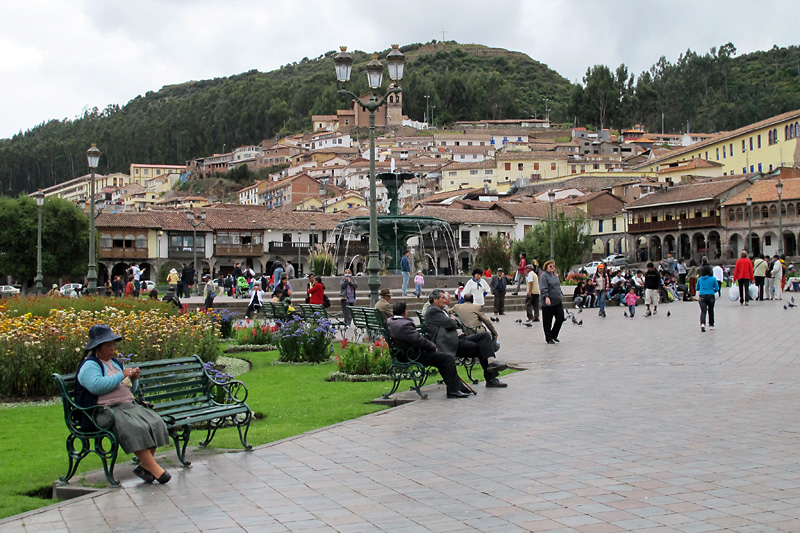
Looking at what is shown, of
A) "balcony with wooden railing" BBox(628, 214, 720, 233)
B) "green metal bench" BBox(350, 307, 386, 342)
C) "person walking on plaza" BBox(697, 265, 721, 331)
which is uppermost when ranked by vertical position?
"balcony with wooden railing" BBox(628, 214, 720, 233)

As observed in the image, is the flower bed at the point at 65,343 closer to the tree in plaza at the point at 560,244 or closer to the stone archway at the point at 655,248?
the tree in plaza at the point at 560,244

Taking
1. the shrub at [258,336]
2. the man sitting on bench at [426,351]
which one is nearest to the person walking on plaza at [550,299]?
the shrub at [258,336]

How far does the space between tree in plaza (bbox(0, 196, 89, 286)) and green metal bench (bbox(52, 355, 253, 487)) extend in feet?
172

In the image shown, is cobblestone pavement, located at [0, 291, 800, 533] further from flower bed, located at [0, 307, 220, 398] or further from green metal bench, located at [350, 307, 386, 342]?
flower bed, located at [0, 307, 220, 398]

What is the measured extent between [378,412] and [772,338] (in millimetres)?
9282

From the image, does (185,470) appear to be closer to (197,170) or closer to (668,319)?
(668,319)

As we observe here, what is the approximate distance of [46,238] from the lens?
55000 millimetres

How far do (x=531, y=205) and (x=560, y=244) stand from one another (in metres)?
18.5

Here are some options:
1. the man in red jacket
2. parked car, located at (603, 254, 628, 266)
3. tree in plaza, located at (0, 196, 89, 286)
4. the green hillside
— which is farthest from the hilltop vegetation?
the man in red jacket

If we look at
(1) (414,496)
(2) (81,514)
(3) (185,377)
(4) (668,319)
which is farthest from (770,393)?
(4) (668,319)

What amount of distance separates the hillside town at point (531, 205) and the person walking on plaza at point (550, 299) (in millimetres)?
24337

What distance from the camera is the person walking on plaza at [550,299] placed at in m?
14.0

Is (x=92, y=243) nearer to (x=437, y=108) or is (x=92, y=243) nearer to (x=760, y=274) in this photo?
(x=760, y=274)

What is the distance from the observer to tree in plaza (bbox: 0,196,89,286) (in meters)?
54.3
